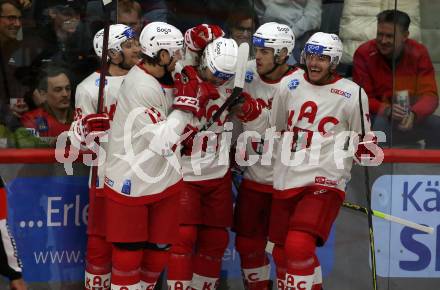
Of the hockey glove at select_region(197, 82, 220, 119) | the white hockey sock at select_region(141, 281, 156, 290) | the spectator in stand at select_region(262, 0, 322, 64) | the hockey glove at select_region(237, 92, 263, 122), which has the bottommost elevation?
the white hockey sock at select_region(141, 281, 156, 290)

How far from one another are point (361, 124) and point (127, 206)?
1258mm

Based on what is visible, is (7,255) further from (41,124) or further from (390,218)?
(390,218)

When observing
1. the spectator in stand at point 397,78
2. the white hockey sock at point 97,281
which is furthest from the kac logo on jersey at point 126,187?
the spectator in stand at point 397,78

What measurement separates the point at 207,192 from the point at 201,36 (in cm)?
82

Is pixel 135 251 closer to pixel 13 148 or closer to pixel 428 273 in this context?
pixel 13 148

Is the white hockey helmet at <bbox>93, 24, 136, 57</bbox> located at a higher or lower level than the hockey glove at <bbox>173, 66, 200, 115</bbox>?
higher

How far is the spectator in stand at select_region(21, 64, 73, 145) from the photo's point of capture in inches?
232

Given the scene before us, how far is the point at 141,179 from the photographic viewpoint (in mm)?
5383

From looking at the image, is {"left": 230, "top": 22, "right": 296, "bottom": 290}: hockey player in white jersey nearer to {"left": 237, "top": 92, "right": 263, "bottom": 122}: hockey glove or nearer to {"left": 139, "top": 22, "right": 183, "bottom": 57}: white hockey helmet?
{"left": 237, "top": 92, "right": 263, "bottom": 122}: hockey glove

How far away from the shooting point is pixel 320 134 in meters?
5.64

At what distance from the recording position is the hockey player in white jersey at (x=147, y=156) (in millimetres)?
5289

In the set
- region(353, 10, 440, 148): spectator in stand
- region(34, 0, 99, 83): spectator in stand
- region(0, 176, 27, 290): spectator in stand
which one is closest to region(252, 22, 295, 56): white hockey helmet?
region(353, 10, 440, 148): spectator in stand

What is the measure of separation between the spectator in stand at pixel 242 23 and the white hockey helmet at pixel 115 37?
0.65 m

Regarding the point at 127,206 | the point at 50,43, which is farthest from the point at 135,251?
the point at 50,43
